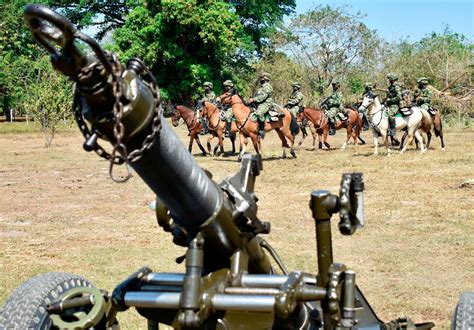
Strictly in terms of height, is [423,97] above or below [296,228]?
above

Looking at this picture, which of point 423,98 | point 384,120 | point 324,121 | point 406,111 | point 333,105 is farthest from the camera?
point 324,121

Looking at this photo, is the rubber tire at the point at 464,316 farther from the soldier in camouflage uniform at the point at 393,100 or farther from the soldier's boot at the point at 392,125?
the soldier's boot at the point at 392,125

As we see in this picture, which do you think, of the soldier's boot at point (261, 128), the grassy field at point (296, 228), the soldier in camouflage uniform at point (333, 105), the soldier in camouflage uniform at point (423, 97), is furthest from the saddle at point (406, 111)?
the soldier's boot at point (261, 128)

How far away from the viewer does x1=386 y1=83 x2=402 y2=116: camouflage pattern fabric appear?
21172 millimetres

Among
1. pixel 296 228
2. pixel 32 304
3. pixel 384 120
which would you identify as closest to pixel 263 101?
pixel 384 120

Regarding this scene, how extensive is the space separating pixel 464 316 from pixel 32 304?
246cm

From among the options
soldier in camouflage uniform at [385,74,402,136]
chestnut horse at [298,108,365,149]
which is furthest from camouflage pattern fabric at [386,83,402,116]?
chestnut horse at [298,108,365,149]

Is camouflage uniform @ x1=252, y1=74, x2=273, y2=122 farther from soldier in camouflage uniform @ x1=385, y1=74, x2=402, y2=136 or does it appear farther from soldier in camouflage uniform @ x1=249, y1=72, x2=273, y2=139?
soldier in camouflage uniform @ x1=385, y1=74, x2=402, y2=136

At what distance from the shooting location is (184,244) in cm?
398

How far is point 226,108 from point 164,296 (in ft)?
64.5

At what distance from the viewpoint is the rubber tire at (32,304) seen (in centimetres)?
418

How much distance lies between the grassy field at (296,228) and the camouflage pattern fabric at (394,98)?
1.58 metres

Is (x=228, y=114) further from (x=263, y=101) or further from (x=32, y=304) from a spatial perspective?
(x=32, y=304)

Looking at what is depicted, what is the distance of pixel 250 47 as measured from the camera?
42.4m
